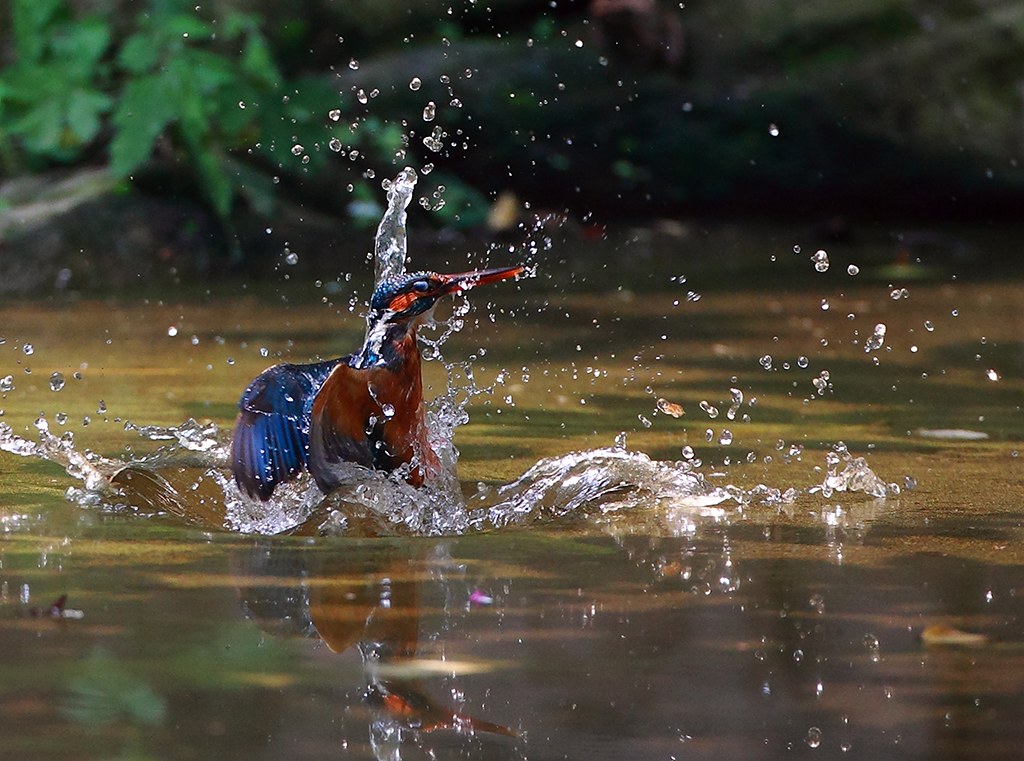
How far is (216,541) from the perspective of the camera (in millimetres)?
3354

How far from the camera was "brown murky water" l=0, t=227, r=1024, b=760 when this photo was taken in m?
2.25

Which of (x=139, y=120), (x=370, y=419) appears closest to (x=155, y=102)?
(x=139, y=120)

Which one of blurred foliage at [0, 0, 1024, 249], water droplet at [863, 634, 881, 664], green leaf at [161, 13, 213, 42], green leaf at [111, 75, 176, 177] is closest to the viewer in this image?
water droplet at [863, 634, 881, 664]

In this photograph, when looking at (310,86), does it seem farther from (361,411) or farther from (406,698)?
(406,698)

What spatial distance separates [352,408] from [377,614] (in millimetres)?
826

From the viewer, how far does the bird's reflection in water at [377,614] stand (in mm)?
2264

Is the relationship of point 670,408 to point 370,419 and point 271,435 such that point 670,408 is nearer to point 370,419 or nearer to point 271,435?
point 370,419

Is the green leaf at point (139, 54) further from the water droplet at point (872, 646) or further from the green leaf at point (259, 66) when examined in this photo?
the water droplet at point (872, 646)

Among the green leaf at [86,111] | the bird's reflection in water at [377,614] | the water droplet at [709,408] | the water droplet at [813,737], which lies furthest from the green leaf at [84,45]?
the water droplet at [813,737]

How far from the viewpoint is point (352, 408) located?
11.7ft

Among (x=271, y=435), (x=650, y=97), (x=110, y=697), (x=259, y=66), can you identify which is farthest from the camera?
(x=650, y=97)

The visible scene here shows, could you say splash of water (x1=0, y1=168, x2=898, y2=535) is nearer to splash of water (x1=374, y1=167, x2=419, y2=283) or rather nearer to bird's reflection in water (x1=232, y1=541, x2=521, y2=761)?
splash of water (x1=374, y1=167, x2=419, y2=283)

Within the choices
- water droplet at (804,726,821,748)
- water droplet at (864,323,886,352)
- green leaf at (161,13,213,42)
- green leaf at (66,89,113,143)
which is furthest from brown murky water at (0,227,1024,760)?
green leaf at (161,13,213,42)

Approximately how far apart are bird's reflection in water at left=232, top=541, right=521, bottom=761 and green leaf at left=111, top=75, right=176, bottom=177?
4776mm
